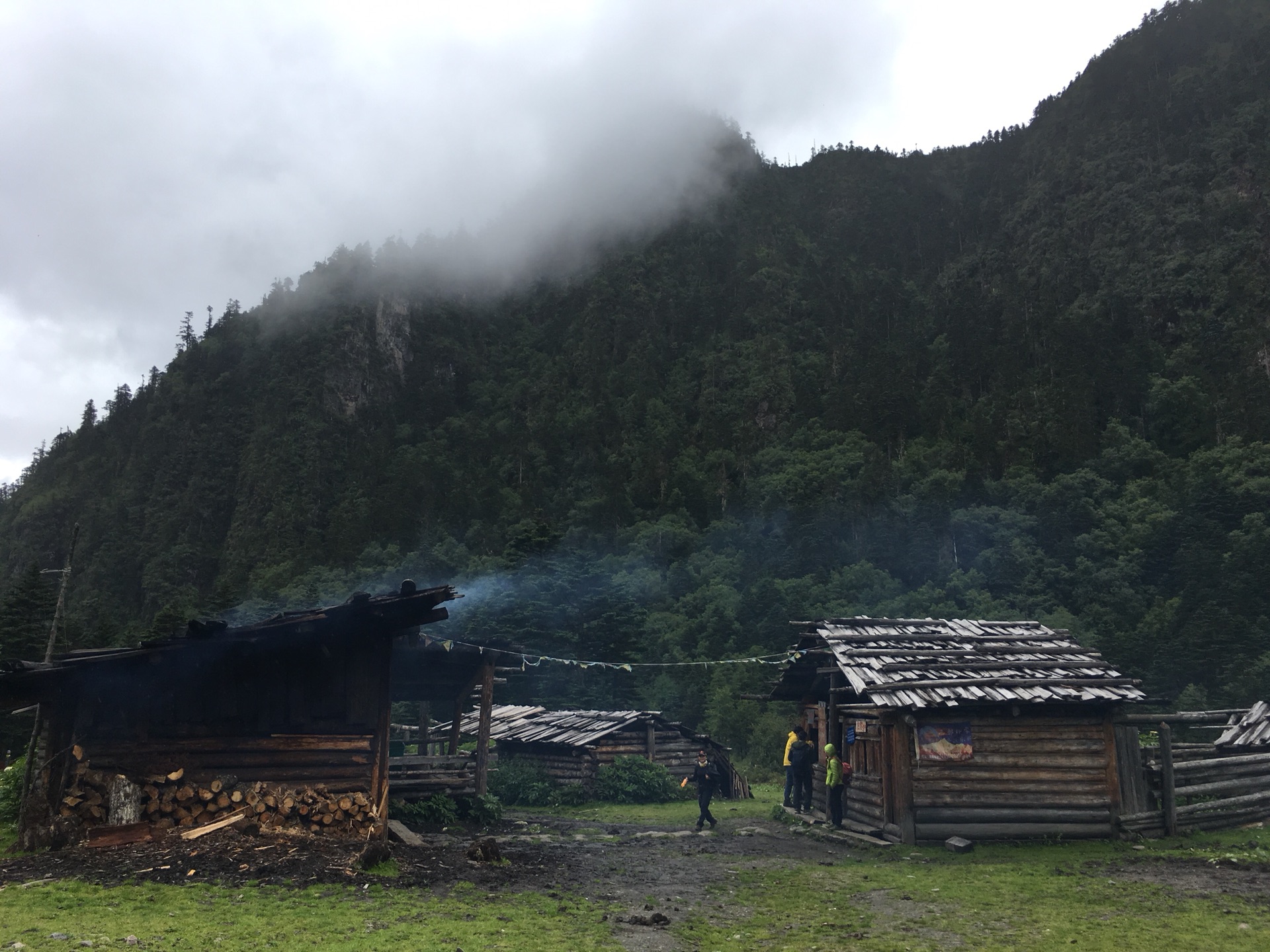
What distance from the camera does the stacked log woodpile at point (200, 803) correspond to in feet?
45.0

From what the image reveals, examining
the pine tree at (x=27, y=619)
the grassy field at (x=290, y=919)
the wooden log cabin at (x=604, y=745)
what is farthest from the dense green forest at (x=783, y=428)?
the grassy field at (x=290, y=919)

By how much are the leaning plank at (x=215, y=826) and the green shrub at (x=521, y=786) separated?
53.5 ft

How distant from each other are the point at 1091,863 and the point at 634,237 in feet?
532

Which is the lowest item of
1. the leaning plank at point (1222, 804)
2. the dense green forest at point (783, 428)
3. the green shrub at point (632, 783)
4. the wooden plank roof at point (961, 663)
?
the green shrub at point (632, 783)

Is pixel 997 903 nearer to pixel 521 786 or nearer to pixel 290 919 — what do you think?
pixel 290 919

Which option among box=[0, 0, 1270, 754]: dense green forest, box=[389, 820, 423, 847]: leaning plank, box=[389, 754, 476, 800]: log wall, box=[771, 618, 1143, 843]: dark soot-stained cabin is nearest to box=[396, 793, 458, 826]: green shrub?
box=[389, 754, 476, 800]: log wall

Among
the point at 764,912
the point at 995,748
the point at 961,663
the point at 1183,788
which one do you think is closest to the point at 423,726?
the point at 961,663

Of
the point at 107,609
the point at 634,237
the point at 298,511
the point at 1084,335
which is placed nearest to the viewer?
the point at 1084,335

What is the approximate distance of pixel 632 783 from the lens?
3002cm

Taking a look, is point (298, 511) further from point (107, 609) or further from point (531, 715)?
point (531, 715)

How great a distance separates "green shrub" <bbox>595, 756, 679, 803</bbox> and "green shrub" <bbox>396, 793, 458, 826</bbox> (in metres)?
9.60

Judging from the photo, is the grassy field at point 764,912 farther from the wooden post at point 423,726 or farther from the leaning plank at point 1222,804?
the wooden post at point 423,726

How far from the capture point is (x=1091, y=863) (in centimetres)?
1559

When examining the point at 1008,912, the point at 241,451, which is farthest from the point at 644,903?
the point at 241,451
